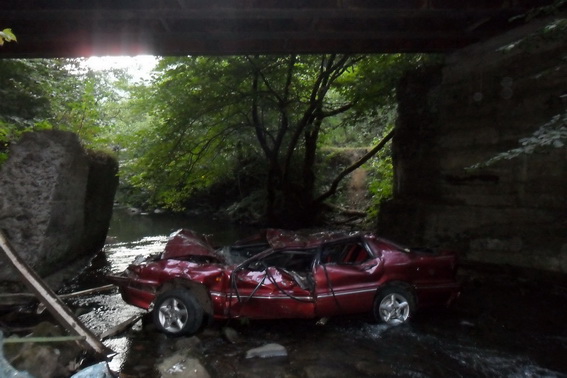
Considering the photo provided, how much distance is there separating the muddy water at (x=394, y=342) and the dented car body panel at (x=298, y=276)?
380 millimetres

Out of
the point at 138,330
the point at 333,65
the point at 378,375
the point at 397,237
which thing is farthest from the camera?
the point at 333,65

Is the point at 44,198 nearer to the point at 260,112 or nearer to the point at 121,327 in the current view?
the point at 121,327

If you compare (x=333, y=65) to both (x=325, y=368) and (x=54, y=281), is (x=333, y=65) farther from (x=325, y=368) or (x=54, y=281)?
(x=325, y=368)

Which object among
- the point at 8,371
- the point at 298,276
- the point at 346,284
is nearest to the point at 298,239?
the point at 298,276

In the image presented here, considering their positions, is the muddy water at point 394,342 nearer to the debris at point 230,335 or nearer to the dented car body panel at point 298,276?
the debris at point 230,335

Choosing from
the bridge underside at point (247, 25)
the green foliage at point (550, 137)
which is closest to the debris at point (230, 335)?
the green foliage at point (550, 137)

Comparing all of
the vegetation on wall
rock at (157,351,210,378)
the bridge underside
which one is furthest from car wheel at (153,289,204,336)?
the vegetation on wall

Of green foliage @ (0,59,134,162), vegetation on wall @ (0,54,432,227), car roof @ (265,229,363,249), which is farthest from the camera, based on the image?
vegetation on wall @ (0,54,432,227)

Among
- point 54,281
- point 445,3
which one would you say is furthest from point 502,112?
point 54,281

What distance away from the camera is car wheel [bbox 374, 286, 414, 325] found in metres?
6.84

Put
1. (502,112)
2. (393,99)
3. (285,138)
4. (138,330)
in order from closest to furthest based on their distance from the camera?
(138,330) → (502,112) → (393,99) → (285,138)

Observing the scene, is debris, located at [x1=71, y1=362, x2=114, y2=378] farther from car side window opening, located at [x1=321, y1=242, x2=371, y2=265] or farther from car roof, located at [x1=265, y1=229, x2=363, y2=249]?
car side window opening, located at [x1=321, y1=242, x2=371, y2=265]

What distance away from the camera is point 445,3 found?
876 cm

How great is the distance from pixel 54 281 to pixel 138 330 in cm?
344
